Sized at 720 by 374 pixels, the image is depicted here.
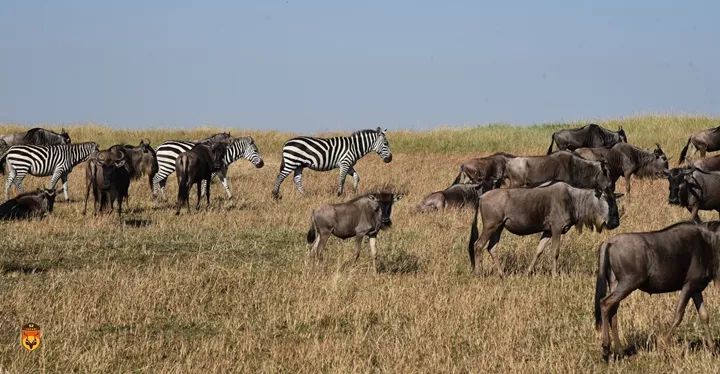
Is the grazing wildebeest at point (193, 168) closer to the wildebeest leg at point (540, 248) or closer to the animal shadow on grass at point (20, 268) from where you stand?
the animal shadow on grass at point (20, 268)

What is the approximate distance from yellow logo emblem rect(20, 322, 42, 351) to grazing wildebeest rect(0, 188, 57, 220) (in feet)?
30.6

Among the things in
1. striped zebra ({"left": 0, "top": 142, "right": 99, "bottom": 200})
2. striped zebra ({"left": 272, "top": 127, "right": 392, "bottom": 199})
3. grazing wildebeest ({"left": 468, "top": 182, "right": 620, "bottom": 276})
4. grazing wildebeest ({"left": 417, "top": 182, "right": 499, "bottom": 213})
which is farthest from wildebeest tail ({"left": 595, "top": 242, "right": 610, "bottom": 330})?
striped zebra ({"left": 0, "top": 142, "right": 99, "bottom": 200})

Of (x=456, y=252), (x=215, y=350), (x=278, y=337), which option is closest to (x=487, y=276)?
(x=456, y=252)

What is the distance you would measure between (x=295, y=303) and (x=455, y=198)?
27.9ft

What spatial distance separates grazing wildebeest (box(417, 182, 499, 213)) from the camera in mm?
17266

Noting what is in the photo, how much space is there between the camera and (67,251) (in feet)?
42.7

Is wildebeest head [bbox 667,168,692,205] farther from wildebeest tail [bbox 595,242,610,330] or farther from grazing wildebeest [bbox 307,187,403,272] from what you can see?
wildebeest tail [bbox 595,242,610,330]

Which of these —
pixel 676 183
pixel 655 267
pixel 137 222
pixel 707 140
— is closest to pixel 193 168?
pixel 137 222

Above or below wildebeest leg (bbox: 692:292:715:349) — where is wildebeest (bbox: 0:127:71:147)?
above

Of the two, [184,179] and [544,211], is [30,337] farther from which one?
[184,179]

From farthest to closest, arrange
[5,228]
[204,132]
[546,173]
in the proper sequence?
1. [204,132]
2. [546,173]
3. [5,228]

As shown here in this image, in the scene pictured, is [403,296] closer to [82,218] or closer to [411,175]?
[82,218]

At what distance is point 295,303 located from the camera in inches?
367

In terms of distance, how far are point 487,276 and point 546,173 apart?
544cm
